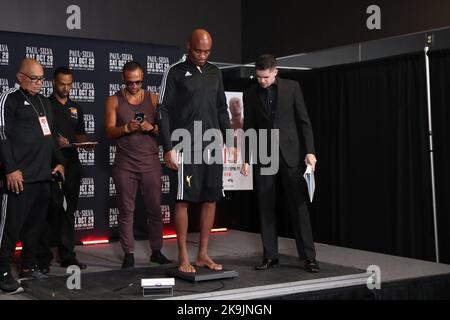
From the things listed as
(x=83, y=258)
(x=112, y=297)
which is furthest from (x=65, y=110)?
(x=112, y=297)

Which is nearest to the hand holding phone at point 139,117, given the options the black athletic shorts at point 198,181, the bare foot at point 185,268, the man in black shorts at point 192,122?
the man in black shorts at point 192,122

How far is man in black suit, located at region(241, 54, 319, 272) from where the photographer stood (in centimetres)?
400

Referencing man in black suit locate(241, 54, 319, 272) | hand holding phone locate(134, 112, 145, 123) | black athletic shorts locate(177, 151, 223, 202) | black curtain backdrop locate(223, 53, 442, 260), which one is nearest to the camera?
black athletic shorts locate(177, 151, 223, 202)

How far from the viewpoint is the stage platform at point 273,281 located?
3402 millimetres

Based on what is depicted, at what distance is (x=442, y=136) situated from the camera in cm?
463

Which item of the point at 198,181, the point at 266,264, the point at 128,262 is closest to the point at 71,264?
the point at 128,262

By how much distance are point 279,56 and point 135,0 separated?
5.30 ft

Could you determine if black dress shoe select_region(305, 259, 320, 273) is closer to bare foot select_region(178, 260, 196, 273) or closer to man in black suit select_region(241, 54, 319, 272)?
man in black suit select_region(241, 54, 319, 272)

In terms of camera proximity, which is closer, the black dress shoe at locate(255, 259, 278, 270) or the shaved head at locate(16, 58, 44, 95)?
the shaved head at locate(16, 58, 44, 95)

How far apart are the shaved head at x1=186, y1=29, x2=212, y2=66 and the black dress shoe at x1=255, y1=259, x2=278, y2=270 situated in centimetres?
137

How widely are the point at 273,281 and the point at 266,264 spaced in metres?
0.47

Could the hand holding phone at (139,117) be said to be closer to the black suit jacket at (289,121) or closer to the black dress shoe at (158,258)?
the black suit jacket at (289,121)

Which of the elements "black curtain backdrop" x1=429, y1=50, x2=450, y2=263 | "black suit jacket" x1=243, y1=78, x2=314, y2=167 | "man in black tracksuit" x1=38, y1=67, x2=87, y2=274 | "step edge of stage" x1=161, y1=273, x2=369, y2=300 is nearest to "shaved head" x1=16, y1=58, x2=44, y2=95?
"man in black tracksuit" x1=38, y1=67, x2=87, y2=274

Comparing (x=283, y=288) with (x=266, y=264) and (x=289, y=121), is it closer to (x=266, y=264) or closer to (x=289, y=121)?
(x=266, y=264)
